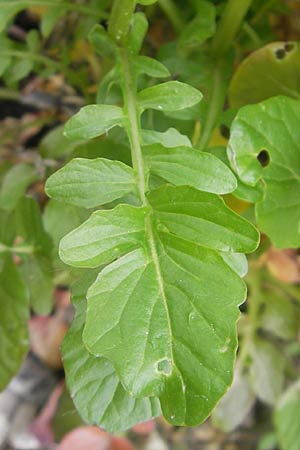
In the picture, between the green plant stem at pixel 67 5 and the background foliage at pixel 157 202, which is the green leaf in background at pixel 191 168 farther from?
the green plant stem at pixel 67 5

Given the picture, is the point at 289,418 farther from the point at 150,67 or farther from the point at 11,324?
the point at 150,67

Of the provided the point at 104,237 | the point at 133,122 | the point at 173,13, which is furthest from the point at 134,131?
the point at 173,13

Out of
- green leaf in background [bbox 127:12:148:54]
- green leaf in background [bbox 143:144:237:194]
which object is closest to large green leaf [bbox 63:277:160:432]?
green leaf in background [bbox 143:144:237:194]

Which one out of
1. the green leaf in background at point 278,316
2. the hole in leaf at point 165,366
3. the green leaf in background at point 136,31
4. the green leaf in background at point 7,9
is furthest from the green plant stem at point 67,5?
the green leaf in background at point 278,316

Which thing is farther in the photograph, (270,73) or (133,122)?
(270,73)

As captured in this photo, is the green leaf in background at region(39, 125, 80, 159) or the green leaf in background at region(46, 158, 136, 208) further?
the green leaf in background at region(39, 125, 80, 159)

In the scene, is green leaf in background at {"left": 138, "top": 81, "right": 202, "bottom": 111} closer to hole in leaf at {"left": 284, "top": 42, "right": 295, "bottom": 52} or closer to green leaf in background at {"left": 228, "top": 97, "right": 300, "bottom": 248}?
green leaf in background at {"left": 228, "top": 97, "right": 300, "bottom": 248}

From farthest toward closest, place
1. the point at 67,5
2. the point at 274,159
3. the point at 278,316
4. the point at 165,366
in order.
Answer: the point at 278,316 → the point at 67,5 → the point at 274,159 → the point at 165,366
